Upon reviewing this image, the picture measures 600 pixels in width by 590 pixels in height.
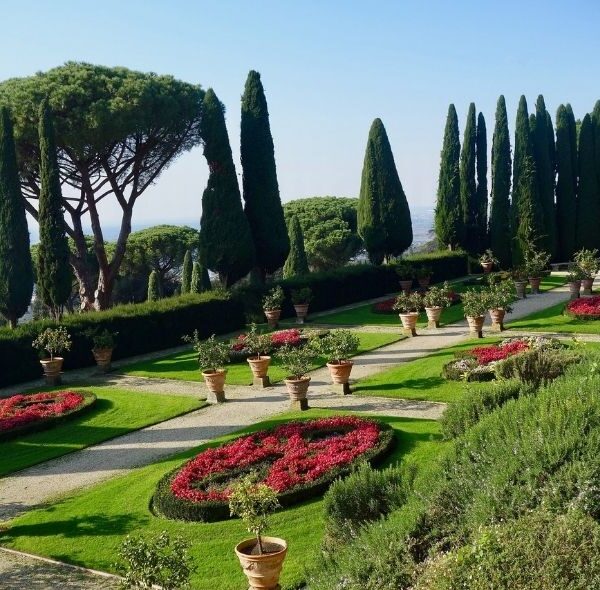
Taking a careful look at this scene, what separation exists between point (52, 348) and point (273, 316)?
8.49 m

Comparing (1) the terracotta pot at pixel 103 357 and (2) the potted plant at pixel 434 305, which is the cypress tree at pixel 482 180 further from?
(1) the terracotta pot at pixel 103 357

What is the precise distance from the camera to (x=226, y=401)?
15750 millimetres

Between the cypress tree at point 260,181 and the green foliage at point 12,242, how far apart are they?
31.1 feet

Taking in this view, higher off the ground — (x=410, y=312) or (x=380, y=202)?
(x=380, y=202)

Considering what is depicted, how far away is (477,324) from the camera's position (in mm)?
19875

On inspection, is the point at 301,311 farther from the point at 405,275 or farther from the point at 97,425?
the point at 97,425

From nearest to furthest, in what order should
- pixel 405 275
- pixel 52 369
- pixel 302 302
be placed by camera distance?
pixel 52 369 → pixel 302 302 → pixel 405 275

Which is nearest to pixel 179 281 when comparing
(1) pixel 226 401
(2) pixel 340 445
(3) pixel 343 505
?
(1) pixel 226 401

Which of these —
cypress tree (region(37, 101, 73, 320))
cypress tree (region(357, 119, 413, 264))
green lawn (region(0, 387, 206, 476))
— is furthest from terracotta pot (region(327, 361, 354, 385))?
cypress tree (region(357, 119, 413, 264))

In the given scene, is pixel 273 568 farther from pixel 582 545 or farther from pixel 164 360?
pixel 164 360

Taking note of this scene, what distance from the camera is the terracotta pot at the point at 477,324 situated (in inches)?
779


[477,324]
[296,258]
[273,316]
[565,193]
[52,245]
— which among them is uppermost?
[565,193]

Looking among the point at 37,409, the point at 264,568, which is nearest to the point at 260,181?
the point at 37,409

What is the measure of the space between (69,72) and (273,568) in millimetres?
26080
